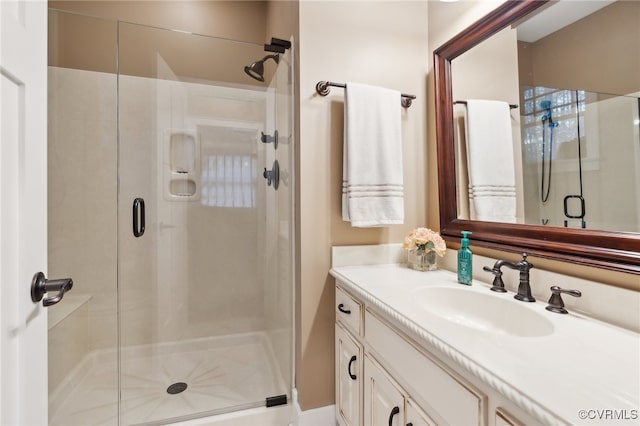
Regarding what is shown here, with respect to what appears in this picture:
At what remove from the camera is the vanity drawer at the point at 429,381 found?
609 millimetres

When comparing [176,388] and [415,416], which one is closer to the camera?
[415,416]

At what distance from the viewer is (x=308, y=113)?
1429mm

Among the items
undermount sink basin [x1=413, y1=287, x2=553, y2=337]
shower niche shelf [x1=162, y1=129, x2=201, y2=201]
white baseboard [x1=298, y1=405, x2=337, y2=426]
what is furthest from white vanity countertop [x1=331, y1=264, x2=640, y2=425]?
shower niche shelf [x1=162, y1=129, x2=201, y2=201]

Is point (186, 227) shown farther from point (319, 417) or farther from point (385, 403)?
point (385, 403)

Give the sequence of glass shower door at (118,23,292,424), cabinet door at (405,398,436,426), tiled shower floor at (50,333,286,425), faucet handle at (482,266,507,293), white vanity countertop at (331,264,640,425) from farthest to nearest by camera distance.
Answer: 1. glass shower door at (118,23,292,424)
2. tiled shower floor at (50,333,286,425)
3. faucet handle at (482,266,507,293)
4. cabinet door at (405,398,436,426)
5. white vanity countertop at (331,264,640,425)

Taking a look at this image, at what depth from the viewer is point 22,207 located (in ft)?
2.15

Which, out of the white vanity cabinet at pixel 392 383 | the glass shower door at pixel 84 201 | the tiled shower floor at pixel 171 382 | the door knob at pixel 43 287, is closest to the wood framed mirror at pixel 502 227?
the white vanity cabinet at pixel 392 383

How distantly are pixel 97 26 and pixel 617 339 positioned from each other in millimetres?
2957

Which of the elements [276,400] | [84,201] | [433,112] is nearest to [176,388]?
[276,400]

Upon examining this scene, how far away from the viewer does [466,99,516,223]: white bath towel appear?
1.18 m

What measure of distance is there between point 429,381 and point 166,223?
5.96 ft

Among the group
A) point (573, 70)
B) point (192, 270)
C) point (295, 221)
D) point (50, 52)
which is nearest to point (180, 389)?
point (192, 270)

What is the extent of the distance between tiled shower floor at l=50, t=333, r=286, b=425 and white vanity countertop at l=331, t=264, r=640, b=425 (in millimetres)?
1135

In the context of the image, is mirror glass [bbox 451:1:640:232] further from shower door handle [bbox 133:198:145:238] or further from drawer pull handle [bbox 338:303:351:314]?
shower door handle [bbox 133:198:145:238]
